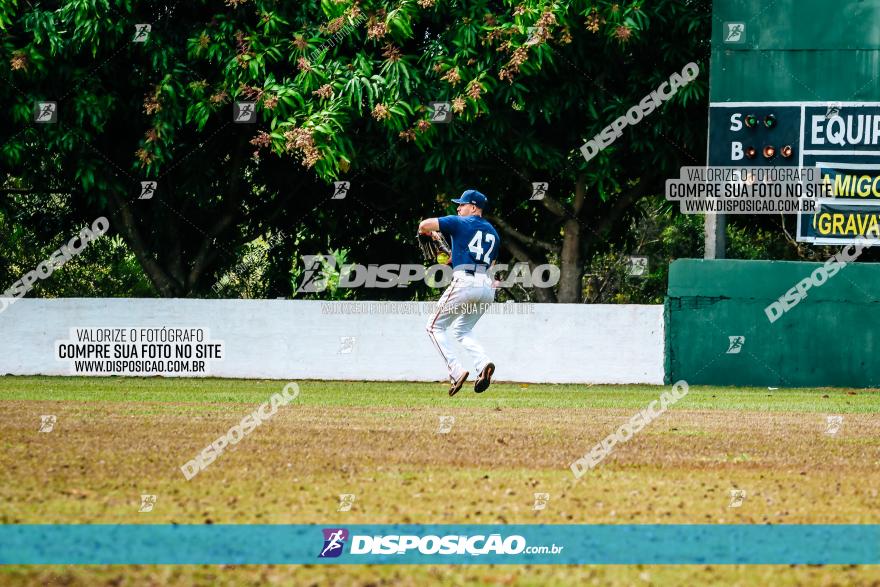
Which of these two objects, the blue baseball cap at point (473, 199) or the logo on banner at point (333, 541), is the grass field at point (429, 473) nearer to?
the logo on banner at point (333, 541)

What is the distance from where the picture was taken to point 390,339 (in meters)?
20.9

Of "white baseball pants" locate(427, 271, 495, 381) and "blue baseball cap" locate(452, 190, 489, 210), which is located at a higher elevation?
"blue baseball cap" locate(452, 190, 489, 210)

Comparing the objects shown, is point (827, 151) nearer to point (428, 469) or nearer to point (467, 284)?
point (467, 284)

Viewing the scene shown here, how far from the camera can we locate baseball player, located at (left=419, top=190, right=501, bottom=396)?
44.6ft

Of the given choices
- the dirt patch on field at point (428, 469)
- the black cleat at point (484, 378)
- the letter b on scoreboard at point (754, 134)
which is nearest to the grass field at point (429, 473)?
the dirt patch on field at point (428, 469)

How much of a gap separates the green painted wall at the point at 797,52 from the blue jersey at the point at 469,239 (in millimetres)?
7320

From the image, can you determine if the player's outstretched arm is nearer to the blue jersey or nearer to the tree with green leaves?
the blue jersey

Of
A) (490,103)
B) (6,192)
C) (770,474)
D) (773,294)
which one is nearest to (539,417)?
(770,474)

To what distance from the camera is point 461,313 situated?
1395 cm

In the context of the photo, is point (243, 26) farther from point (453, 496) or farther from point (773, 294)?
point (453, 496)

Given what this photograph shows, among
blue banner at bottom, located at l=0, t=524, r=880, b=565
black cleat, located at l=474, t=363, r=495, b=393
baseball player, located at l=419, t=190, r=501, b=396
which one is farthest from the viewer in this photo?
baseball player, located at l=419, t=190, r=501, b=396

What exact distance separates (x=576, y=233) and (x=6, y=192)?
11.6 metres

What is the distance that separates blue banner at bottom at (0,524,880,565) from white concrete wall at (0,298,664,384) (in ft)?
44.4

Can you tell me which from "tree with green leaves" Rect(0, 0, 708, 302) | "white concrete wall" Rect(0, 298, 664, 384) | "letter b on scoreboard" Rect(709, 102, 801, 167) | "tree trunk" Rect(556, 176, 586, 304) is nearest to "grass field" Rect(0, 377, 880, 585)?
"letter b on scoreboard" Rect(709, 102, 801, 167)
